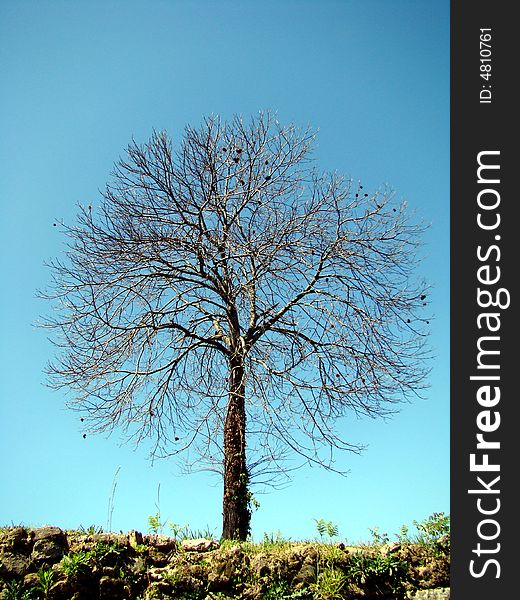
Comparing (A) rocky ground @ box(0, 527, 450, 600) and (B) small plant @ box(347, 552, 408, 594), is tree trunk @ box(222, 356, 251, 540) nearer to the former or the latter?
(A) rocky ground @ box(0, 527, 450, 600)

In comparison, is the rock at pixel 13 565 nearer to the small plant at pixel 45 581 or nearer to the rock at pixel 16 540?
the rock at pixel 16 540

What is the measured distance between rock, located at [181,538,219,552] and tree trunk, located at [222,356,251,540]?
4.90 feet

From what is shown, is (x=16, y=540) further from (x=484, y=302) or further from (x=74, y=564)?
(x=484, y=302)

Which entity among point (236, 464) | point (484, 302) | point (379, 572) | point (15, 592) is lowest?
point (15, 592)

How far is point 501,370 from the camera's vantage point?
17.7 ft

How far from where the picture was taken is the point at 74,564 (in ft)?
20.6

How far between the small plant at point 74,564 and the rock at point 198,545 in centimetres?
112

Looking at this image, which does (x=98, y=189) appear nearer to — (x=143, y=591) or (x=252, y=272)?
(x=252, y=272)

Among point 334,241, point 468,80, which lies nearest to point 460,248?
point 468,80

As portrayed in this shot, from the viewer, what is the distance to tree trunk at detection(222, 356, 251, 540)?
27.8ft

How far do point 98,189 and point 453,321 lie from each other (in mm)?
6484

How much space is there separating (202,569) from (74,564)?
1.38 m

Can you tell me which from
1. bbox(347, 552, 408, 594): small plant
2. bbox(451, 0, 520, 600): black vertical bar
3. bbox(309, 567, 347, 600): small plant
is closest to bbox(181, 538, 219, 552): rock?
bbox(309, 567, 347, 600): small plant

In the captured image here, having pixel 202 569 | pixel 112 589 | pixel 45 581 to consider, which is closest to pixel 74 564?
pixel 45 581
